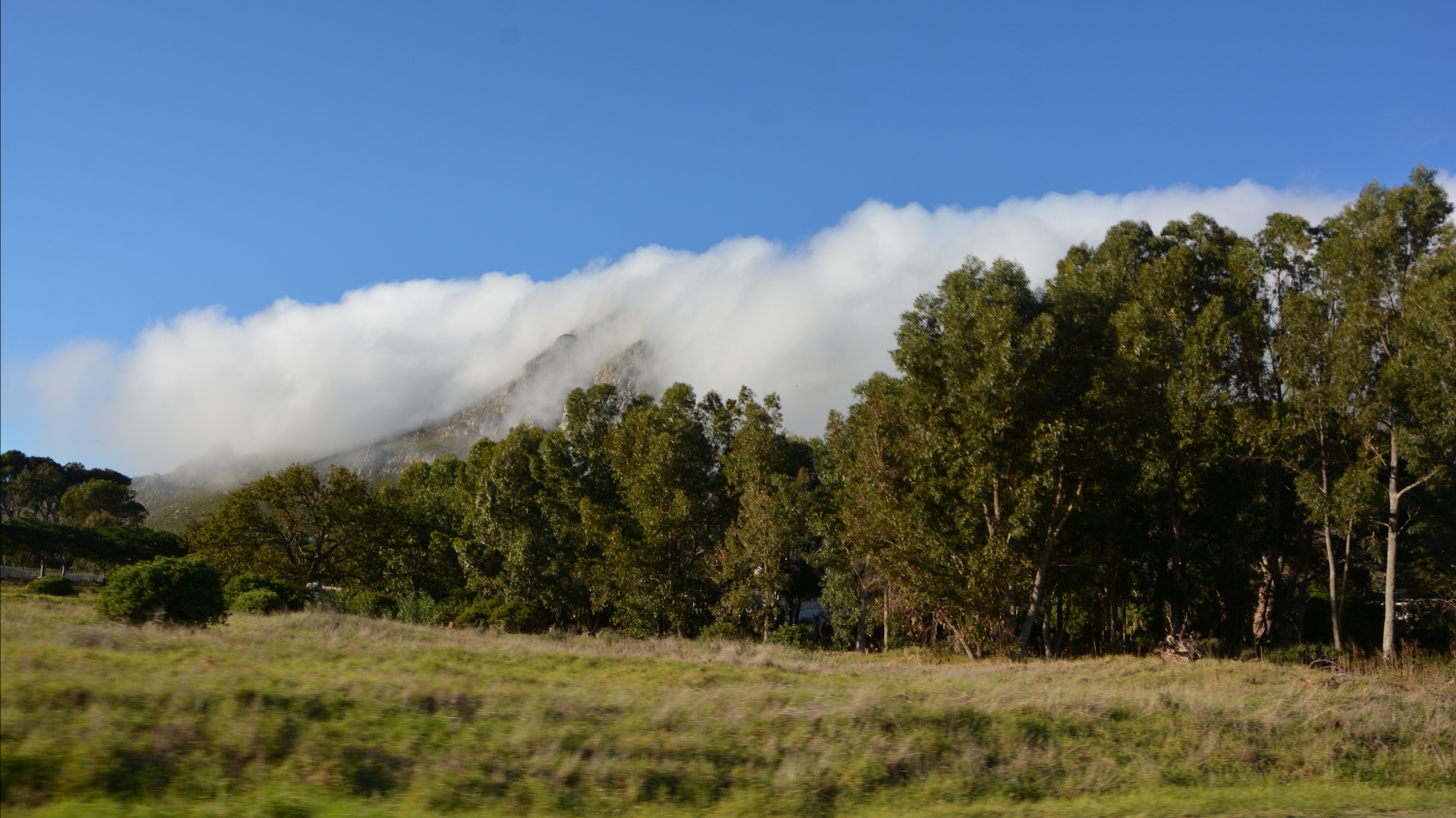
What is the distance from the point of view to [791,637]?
42031 mm

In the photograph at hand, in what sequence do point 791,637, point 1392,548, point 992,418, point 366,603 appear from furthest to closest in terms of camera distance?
1. point 791,637
2. point 366,603
3. point 1392,548
4. point 992,418

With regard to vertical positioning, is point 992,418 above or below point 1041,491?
above

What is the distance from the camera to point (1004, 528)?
99.9 feet

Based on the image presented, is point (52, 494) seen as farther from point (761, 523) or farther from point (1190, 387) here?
point (1190, 387)

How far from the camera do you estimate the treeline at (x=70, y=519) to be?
54.2 metres

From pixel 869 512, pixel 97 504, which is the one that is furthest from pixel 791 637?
pixel 97 504

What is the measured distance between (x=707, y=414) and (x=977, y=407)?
25849 millimetres

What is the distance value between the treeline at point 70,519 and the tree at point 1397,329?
65.5 m

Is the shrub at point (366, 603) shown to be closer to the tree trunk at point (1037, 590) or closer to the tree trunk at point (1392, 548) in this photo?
the tree trunk at point (1037, 590)

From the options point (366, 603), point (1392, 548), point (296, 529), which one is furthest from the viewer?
point (296, 529)

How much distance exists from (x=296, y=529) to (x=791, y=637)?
2694cm

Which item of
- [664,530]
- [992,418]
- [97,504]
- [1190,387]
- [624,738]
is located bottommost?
[624,738]

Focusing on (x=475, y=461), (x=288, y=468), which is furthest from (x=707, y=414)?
(x=288, y=468)

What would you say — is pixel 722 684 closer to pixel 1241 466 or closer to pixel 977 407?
pixel 977 407
